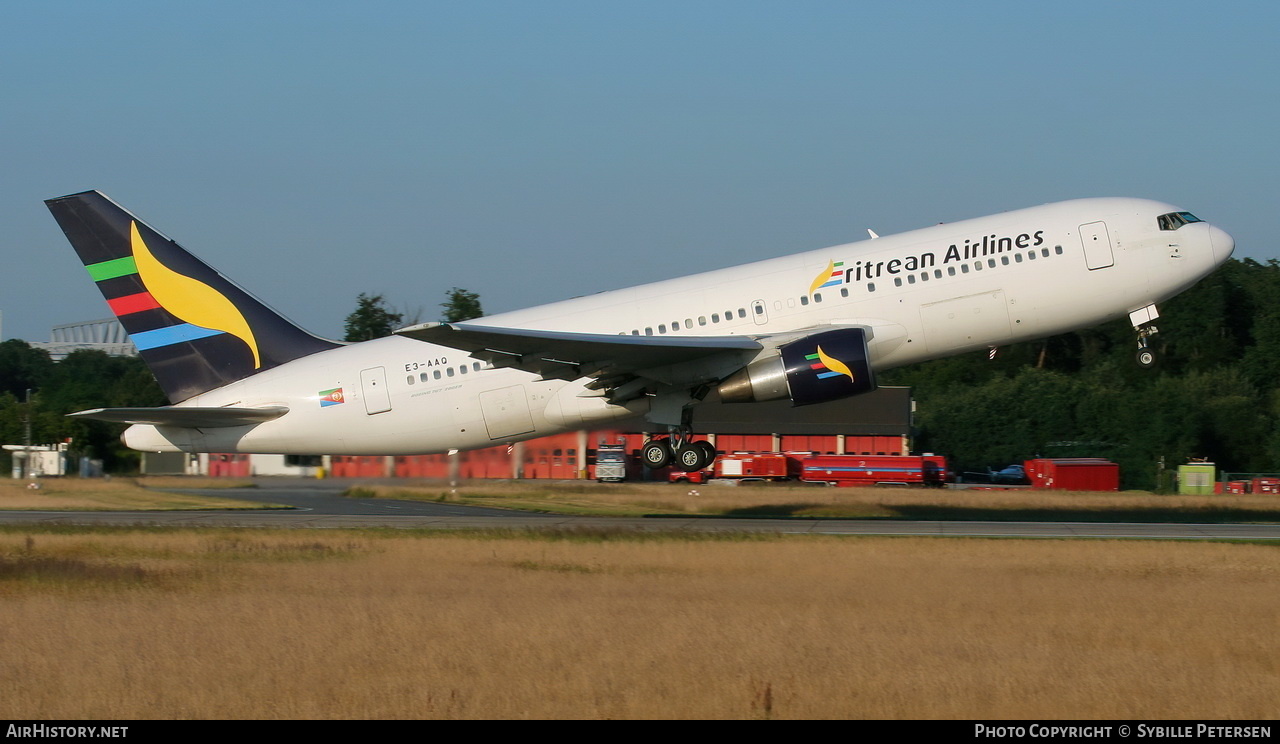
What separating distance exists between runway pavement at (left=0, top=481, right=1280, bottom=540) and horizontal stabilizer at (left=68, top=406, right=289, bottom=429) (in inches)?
113

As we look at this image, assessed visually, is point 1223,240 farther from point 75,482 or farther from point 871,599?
point 75,482

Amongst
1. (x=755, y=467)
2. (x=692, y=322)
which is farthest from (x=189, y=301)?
(x=755, y=467)

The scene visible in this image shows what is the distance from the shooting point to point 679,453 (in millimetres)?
26766

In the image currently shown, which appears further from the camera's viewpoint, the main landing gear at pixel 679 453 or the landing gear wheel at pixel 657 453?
the landing gear wheel at pixel 657 453

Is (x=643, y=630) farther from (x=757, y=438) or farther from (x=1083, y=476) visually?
(x=757, y=438)

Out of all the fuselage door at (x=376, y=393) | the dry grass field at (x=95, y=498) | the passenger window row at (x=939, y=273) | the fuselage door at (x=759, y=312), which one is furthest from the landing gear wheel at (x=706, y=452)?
the dry grass field at (x=95, y=498)

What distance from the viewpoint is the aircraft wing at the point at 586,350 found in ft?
75.5

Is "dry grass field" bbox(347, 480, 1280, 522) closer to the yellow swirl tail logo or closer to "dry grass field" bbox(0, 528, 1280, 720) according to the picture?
the yellow swirl tail logo

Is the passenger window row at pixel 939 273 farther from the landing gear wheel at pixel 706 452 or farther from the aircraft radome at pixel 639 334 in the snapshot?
the landing gear wheel at pixel 706 452

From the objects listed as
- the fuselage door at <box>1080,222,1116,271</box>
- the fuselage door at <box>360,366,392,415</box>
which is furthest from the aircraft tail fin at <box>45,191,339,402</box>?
the fuselage door at <box>1080,222,1116,271</box>

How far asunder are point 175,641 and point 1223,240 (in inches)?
827

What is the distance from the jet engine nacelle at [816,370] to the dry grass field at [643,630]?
3.02 metres

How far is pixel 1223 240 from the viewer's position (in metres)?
24.8

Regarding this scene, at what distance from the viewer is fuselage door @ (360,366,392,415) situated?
27.0 metres
